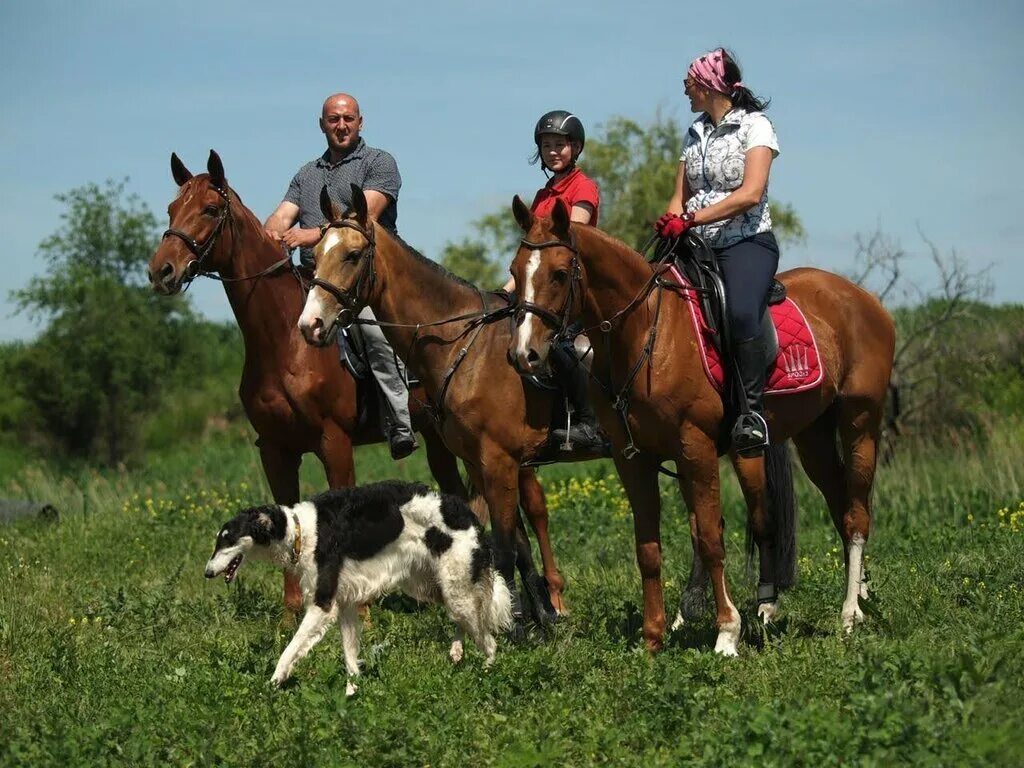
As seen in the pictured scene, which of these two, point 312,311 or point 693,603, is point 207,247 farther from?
point 693,603

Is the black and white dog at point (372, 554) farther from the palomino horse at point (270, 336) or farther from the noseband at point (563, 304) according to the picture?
the palomino horse at point (270, 336)

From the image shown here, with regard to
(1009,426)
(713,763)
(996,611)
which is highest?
(713,763)

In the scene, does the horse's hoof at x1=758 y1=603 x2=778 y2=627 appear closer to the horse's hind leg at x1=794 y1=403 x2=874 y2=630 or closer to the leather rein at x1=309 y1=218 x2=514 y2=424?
the horse's hind leg at x1=794 y1=403 x2=874 y2=630

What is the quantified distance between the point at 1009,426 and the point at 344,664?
15424mm

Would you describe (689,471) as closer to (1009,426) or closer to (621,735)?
(621,735)

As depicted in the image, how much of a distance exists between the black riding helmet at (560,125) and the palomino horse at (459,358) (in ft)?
3.92

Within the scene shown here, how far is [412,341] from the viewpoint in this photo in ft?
30.3

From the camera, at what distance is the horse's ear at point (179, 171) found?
1021 centimetres

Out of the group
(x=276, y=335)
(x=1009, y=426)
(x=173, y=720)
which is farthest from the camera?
(x=1009, y=426)

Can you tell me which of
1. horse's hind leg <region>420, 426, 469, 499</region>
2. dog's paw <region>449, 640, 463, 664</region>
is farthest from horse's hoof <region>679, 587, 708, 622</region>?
horse's hind leg <region>420, 426, 469, 499</region>

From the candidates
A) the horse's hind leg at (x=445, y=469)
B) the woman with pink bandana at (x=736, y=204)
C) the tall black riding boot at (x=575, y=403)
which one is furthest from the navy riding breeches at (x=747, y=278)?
the horse's hind leg at (x=445, y=469)

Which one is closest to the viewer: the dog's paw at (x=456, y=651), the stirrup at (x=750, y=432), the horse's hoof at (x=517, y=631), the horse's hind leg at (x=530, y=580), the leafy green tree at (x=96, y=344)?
the stirrup at (x=750, y=432)

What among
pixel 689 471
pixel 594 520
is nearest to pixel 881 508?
pixel 594 520

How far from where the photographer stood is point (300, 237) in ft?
33.9
